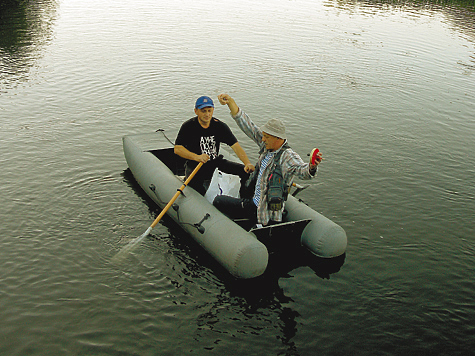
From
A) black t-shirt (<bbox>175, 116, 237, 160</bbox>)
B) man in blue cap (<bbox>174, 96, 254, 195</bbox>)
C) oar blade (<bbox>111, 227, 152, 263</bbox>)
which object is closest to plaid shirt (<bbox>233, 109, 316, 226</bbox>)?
man in blue cap (<bbox>174, 96, 254, 195</bbox>)

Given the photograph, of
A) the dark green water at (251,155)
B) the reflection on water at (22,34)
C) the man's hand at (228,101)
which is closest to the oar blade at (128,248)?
the dark green water at (251,155)

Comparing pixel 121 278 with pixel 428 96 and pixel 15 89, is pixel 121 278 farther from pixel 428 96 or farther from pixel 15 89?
pixel 428 96

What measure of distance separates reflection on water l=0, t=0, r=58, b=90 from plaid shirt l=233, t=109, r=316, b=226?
10.4 metres

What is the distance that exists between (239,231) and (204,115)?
6.25 ft

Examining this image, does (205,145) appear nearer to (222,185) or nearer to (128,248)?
(222,185)

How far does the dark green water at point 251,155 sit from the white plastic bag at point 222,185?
894 mm

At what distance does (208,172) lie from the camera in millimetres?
7641

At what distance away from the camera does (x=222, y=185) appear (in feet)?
24.0

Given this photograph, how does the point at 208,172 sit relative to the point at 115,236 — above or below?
above

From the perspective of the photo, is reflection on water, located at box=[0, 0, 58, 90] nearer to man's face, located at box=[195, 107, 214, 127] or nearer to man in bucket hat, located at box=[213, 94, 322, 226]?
man's face, located at box=[195, 107, 214, 127]

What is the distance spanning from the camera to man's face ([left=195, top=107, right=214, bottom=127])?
7131 millimetres

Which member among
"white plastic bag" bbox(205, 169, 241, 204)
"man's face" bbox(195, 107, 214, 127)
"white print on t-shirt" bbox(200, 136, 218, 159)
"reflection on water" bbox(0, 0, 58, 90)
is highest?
"man's face" bbox(195, 107, 214, 127)

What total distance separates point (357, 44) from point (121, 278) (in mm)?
17413

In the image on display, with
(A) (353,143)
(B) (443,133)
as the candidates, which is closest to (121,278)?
(A) (353,143)
